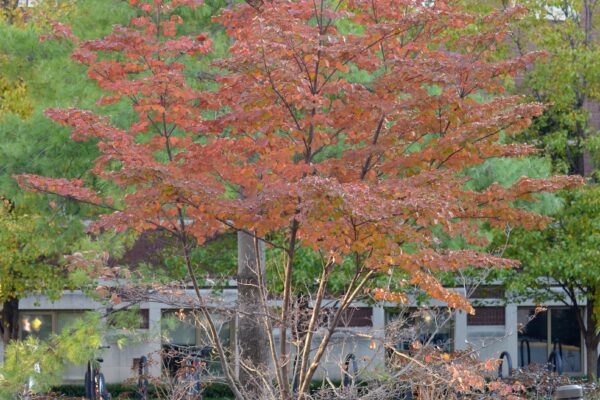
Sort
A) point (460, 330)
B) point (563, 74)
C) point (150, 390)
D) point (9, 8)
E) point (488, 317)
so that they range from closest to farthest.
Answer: point (563, 74)
point (9, 8)
point (150, 390)
point (460, 330)
point (488, 317)

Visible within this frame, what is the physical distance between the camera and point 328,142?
8297 mm

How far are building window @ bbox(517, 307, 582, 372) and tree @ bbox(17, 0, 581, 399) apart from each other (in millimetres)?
19380

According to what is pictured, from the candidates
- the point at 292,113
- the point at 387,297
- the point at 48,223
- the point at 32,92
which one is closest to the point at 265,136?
the point at 292,113

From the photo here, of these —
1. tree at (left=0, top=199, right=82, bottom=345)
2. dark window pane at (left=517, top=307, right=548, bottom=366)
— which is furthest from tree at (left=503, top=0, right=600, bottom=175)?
tree at (left=0, top=199, right=82, bottom=345)

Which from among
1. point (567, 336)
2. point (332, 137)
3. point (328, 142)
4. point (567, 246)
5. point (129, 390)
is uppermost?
point (332, 137)

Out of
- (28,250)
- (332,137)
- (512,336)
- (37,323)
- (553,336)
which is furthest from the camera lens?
(553,336)

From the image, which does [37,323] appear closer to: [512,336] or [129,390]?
[129,390]

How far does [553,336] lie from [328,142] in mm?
21300

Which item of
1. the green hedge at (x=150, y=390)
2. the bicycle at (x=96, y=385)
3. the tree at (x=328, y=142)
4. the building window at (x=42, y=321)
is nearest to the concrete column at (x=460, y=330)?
the green hedge at (x=150, y=390)

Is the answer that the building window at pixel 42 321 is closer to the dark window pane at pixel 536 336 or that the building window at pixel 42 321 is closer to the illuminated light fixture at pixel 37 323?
the illuminated light fixture at pixel 37 323

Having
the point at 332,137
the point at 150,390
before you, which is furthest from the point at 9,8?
the point at 332,137

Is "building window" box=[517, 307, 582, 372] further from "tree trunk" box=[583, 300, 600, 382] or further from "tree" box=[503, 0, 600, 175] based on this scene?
"tree" box=[503, 0, 600, 175]

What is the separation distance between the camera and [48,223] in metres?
13.6

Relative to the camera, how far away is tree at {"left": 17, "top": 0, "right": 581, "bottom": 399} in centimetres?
738
